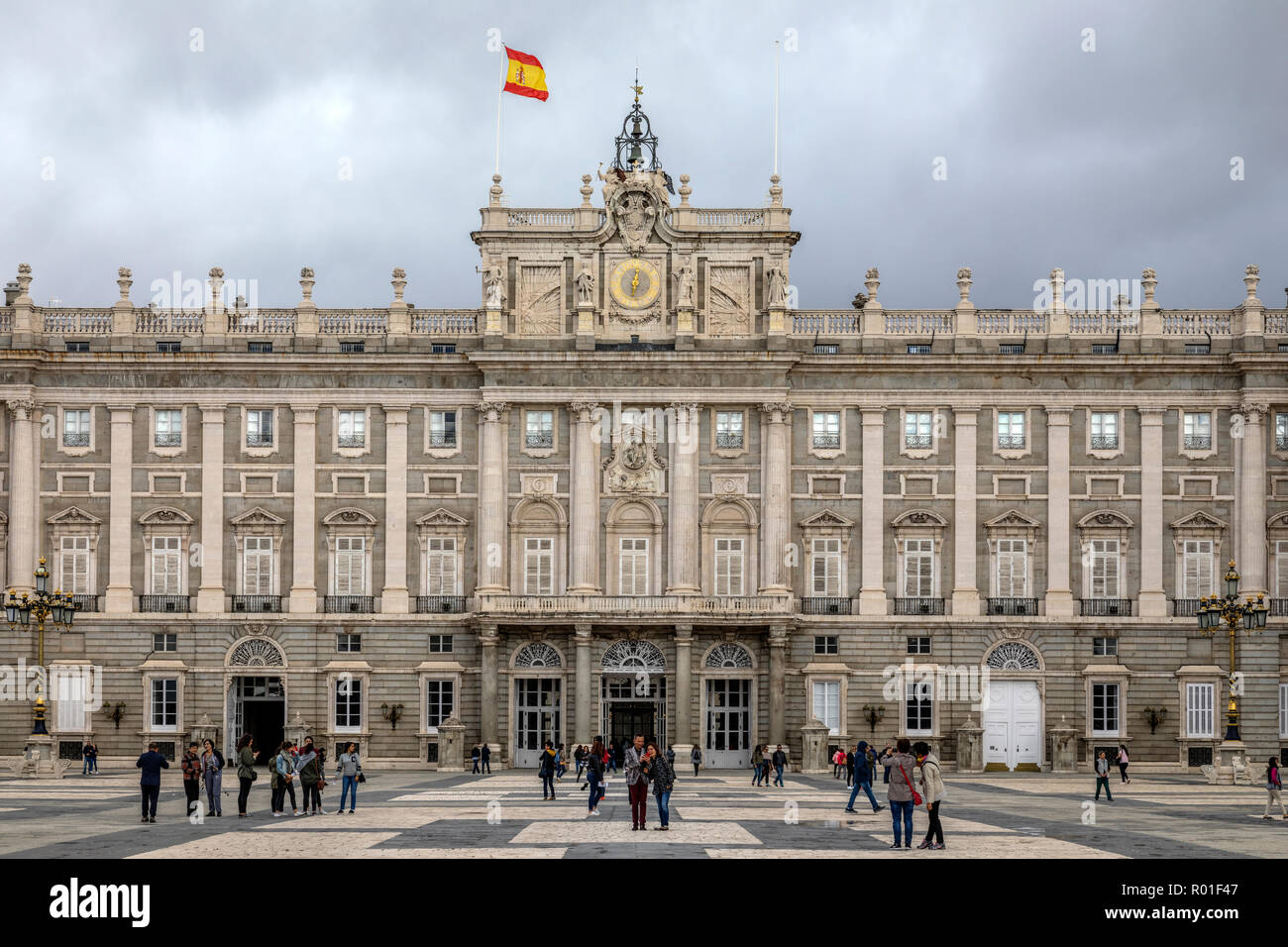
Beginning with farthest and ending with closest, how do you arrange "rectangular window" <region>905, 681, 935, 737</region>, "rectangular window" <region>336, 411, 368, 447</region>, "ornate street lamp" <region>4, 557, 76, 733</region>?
"rectangular window" <region>336, 411, 368, 447</region>
"rectangular window" <region>905, 681, 935, 737</region>
"ornate street lamp" <region>4, 557, 76, 733</region>

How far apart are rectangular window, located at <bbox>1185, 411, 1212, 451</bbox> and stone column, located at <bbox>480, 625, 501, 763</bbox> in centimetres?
2810

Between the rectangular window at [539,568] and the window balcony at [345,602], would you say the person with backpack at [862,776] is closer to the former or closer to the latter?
the rectangular window at [539,568]

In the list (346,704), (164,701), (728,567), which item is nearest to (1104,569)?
(728,567)

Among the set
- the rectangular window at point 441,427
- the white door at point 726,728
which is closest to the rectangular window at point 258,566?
the rectangular window at point 441,427

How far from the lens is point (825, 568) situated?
61594 mm

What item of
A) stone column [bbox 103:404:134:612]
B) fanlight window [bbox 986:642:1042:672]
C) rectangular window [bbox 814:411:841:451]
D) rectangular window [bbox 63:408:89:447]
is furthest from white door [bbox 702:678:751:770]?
rectangular window [bbox 63:408:89:447]

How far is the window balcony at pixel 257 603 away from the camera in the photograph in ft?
202

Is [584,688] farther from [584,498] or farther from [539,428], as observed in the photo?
[539,428]

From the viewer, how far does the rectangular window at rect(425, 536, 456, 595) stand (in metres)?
61.8

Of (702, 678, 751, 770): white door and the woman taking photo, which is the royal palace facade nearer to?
(702, 678, 751, 770): white door

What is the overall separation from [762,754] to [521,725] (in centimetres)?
1481
